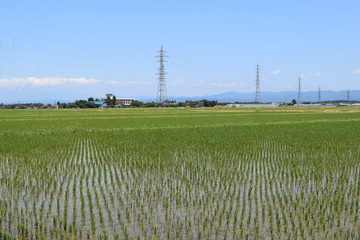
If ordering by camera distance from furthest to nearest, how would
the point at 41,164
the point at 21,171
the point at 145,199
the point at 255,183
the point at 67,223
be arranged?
1. the point at 41,164
2. the point at 21,171
3. the point at 255,183
4. the point at 145,199
5. the point at 67,223

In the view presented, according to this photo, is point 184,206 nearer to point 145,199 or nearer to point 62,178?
point 145,199

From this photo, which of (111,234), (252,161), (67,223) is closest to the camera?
(111,234)

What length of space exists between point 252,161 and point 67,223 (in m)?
7.03

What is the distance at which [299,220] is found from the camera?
18.1ft

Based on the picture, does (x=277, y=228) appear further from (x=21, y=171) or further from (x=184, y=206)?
(x=21, y=171)

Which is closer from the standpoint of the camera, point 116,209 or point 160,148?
point 116,209

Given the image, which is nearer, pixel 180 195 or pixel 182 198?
pixel 182 198

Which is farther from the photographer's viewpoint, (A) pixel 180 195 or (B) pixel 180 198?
(A) pixel 180 195

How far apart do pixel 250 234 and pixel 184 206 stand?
1.59m

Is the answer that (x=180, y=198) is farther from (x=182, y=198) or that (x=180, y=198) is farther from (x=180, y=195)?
(x=180, y=195)

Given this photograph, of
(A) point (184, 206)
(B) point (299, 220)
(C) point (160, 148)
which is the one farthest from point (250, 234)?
(C) point (160, 148)

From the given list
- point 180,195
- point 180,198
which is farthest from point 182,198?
point 180,195

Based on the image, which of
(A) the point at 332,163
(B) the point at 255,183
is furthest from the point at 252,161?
(B) the point at 255,183

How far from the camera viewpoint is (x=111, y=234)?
4.98 m
